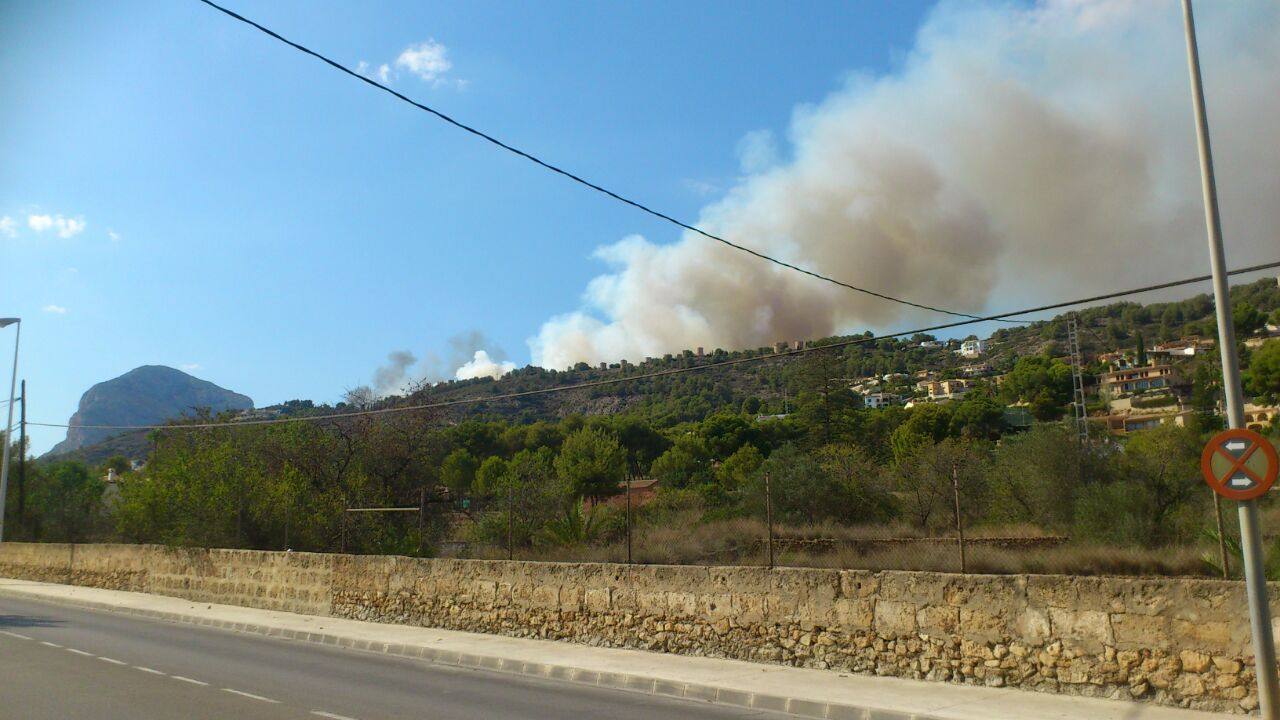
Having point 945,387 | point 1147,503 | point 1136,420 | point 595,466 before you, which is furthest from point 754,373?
point 1147,503

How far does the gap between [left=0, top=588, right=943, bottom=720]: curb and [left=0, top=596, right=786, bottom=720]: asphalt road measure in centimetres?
26

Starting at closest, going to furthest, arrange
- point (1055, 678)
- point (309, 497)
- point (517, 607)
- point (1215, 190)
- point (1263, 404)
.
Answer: point (1215, 190), point (1055, 678), point (517, 607), point (309, 497), point (1263, 404)

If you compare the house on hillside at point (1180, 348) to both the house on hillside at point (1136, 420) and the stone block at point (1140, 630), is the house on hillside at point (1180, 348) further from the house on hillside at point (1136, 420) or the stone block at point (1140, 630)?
the stone block at point (1140, 630)

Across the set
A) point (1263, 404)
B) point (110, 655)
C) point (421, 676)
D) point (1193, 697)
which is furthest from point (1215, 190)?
point (1263, 404)

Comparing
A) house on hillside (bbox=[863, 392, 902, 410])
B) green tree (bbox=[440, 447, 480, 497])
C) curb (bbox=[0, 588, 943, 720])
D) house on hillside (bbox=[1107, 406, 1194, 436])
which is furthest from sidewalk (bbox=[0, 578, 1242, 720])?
house on hillside (bbox=[863, 392, 902, 410])

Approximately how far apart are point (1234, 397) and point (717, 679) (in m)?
6.47

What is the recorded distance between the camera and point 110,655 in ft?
43.5

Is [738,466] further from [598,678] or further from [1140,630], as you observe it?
[1140,630]

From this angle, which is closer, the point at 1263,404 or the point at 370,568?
the point at 370,568

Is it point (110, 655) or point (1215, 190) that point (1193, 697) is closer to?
point (1215, 190)

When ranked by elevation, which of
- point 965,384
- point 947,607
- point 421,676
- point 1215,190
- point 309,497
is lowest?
point 421,676

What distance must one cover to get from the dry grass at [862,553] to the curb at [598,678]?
9.81 ft

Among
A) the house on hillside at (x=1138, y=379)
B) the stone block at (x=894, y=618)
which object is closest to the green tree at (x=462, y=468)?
the stone block at (x=894, y=618)

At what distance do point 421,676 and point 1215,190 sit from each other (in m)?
11.0
